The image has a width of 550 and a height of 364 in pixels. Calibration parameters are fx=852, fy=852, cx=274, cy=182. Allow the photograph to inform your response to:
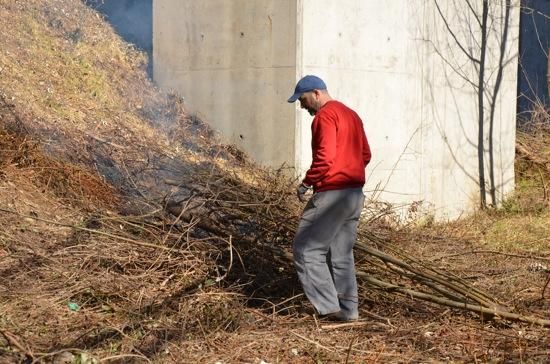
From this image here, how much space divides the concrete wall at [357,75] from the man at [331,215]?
3856mm

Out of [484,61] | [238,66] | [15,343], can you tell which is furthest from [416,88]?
[15,343]

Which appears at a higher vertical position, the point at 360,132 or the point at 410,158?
the point at 360,132

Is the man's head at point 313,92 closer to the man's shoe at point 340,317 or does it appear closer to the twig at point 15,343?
the man's shoe at point 340,317

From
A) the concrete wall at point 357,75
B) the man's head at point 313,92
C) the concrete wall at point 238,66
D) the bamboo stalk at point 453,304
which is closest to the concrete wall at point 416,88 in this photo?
the concrete wall at point 357,75

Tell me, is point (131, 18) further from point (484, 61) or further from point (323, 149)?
point (323, 149)

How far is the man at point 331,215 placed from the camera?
6.04 m

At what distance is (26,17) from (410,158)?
614 centimetres

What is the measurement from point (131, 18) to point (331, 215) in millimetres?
9031

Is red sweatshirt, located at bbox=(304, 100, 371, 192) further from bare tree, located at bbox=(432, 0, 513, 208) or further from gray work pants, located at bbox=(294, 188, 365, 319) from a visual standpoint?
bare tree, located at bbox=(432, 0, 513, 208)

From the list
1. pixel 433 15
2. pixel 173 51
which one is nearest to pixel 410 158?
pixel 433 15

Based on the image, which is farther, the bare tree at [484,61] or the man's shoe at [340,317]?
the bare tree at [484,61]

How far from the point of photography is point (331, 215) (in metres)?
6.06

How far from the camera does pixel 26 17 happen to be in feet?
42.1

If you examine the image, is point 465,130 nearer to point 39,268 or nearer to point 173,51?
point 173,51
